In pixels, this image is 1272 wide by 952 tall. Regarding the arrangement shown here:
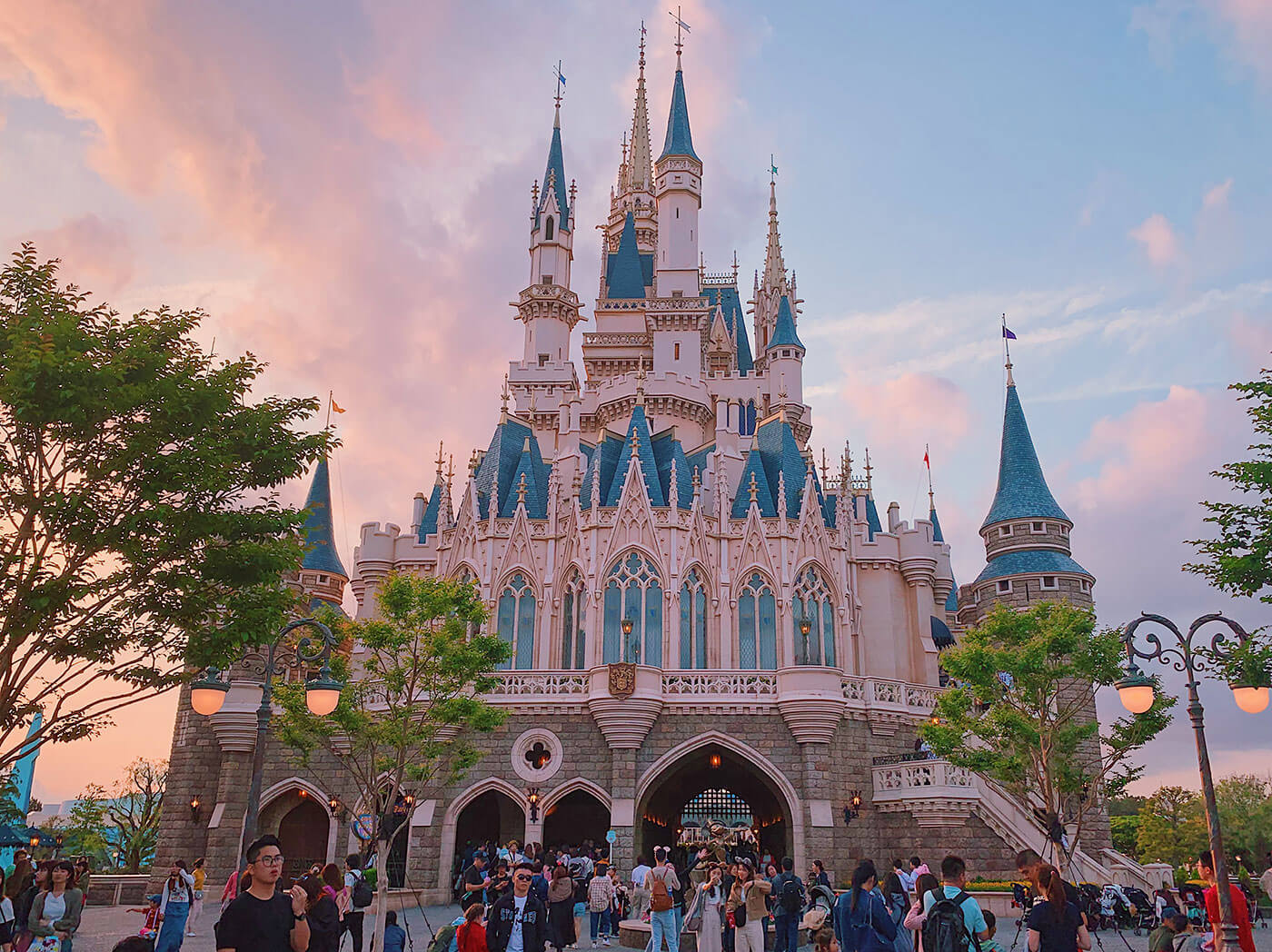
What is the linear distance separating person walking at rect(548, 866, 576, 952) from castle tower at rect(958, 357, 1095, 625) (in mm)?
26679

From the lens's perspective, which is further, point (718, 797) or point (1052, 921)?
point (718, 797)

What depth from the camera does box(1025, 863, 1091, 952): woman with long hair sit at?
7.41 m

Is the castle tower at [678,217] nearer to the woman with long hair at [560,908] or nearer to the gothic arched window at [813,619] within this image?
the gothic arched window at [813,619]

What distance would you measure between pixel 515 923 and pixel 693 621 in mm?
23664

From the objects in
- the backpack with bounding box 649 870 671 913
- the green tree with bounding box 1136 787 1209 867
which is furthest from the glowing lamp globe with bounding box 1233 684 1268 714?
the green tree with bounding box 1136 787 1209 867

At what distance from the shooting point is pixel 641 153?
6153 centimetres

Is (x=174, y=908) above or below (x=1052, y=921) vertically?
below

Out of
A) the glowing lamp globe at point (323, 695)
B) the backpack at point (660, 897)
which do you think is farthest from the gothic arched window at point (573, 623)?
the glowing lamp globe at point (323, 695)

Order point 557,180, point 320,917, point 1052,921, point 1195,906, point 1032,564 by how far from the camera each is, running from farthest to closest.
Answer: point 557,180, point 1032,564, point 1195,906, point 320,917, point 1052,921

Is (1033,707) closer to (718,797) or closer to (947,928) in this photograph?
(718,797)

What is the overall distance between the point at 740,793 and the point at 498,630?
975 centimetres

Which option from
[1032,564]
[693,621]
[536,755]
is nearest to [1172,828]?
[1032,564]

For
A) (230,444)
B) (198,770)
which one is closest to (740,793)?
(198,770)

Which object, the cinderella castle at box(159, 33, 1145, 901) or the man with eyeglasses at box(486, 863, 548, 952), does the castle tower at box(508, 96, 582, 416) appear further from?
the man with eyeglasses at box(486, 863, 548, 952)
